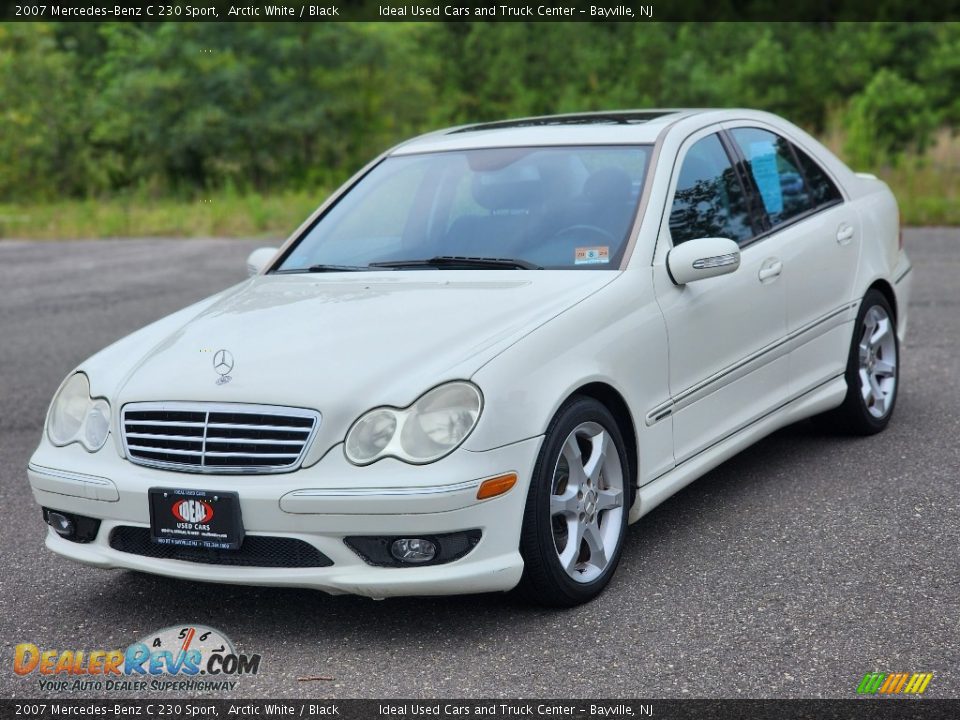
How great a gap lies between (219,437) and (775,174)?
3004 mm

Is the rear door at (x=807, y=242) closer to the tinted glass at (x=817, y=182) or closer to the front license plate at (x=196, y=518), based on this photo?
the tinted glass at (x=817, y=182)

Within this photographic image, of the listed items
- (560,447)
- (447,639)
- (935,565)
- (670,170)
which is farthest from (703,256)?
(447,639)

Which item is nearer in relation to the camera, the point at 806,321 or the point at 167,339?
the point at 167,339

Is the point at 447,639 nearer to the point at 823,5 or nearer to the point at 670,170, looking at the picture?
the point at 670,170

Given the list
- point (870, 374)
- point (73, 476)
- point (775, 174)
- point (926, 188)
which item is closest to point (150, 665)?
point (73, 476)

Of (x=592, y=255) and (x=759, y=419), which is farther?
(x=759, y=419)

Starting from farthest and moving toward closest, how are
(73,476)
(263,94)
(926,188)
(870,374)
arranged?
(263,94), (926,188), (870,374), (73,476)

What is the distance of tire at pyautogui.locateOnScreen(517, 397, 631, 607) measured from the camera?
379 cm

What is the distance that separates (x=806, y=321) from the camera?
5344mm

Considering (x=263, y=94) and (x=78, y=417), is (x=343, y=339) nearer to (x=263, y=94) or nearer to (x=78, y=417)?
(x=78, y=417)

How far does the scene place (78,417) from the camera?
410 cm

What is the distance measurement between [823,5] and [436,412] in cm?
4170

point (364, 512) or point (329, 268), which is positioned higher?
point (329, 268)

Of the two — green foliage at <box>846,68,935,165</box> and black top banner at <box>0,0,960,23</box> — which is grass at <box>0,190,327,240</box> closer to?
black top banner at <box>0,0,960,23</box>
